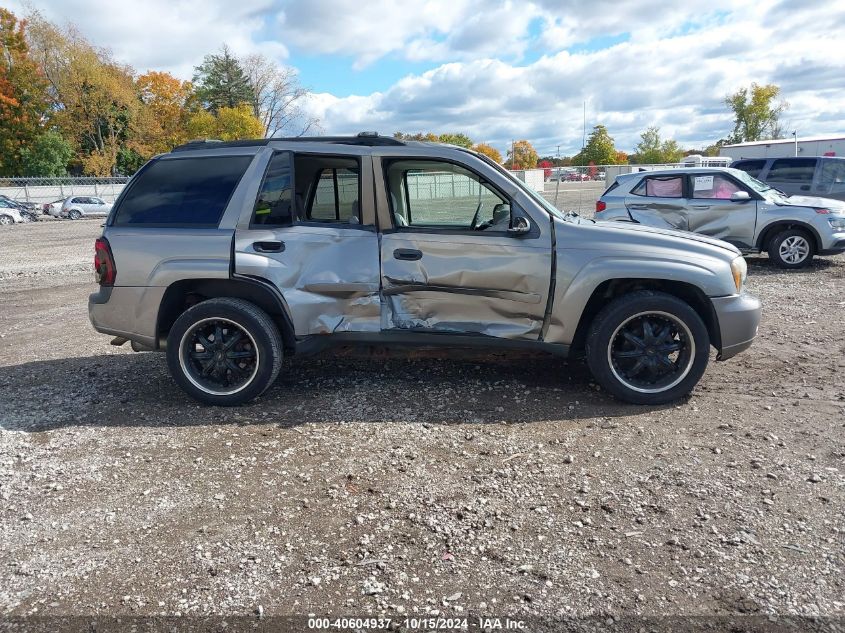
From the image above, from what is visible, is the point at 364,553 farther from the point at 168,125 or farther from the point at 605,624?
the point at 168,125

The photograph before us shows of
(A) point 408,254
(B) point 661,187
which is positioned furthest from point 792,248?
(A) point 408,254

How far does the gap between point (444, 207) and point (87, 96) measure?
2495 inches

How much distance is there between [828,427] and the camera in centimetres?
412

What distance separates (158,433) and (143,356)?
7.17 ft

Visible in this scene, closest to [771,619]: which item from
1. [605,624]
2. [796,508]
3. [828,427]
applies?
[605,624]

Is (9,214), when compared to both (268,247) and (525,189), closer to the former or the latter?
(268,247)

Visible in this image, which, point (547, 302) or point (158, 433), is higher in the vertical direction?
point (547, 302)

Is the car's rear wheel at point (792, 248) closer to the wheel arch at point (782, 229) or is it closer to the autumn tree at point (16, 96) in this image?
the wheel arch at point (782, 229)

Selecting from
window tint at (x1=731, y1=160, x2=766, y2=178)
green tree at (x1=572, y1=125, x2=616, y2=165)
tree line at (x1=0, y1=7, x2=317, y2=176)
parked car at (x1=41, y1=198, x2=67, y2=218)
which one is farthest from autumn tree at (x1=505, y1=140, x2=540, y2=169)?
window tint at (x1=731, y1=160, x2=766, y2=178)

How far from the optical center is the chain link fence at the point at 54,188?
44625 millimetres

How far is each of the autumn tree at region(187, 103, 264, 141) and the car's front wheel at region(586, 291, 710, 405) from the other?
55494 mm

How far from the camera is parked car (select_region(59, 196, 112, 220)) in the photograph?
3691 centimetres

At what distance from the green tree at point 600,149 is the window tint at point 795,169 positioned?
6805cm

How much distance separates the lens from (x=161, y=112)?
63531mm
